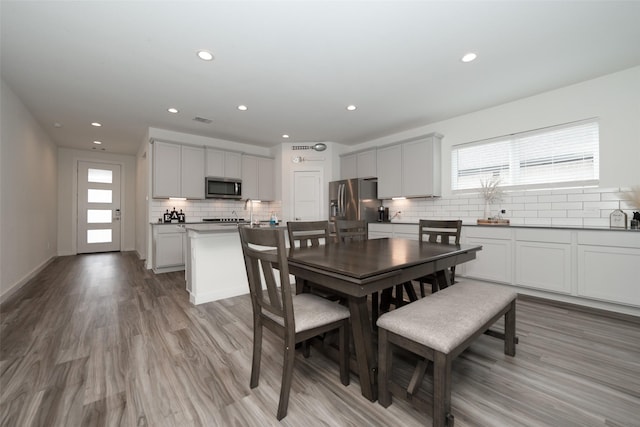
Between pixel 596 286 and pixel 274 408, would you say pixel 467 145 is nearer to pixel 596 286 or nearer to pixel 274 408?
pixel 596 286

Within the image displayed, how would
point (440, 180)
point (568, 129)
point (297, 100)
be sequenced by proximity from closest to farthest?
1. point (568, 129)
2. point (297, 100)
3. point (440, 180)

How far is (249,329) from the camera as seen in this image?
2.41m

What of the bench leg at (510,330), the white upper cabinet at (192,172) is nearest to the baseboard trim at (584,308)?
the bench leg at (510,330)

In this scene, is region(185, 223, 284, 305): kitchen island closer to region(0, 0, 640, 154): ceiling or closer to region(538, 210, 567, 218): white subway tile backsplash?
region(0, 0, 640, 154): ceiling

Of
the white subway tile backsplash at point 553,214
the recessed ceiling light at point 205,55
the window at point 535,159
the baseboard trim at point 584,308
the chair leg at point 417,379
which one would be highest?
the recessed ceiling light at point 205,55

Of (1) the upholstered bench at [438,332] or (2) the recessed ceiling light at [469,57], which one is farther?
(2) the recessed ceiling light at [469,57]

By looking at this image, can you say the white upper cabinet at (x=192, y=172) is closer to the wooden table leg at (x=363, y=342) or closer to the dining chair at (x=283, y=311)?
the dining chair at (x=283, y=311)

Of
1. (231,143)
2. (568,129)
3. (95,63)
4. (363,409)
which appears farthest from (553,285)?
(231,143)

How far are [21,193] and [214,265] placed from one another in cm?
327

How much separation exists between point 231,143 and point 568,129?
5.78m

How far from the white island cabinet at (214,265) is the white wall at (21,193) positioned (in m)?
2.26

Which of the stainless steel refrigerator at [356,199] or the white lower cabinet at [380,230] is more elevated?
→ the stainless steel refrigerator at [356,199]

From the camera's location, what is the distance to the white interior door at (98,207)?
22.2 ft

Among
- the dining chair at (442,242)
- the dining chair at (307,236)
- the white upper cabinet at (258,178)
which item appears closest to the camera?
the dining chair at (307,236)
